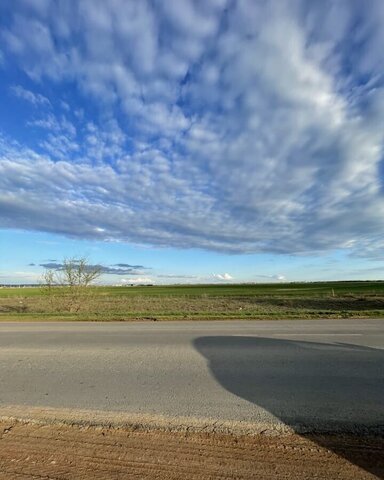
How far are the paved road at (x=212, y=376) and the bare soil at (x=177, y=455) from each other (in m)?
0.57

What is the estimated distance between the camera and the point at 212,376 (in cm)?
664

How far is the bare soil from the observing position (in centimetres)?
350

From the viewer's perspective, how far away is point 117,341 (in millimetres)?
10391

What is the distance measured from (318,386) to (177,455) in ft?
9.61

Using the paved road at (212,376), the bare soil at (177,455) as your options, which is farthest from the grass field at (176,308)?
the bare soil at (177,455)

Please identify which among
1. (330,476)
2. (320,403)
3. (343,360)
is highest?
(343,360)

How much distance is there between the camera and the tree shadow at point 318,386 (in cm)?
423

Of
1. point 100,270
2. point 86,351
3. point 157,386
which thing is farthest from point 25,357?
point 100,270

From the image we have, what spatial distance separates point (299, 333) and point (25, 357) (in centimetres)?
736

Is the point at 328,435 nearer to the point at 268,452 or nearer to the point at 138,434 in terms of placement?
the point at 268,452

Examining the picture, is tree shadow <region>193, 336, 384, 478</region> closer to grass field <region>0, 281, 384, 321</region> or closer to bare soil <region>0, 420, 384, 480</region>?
bare soil <region>0, 420, 384, 480</region>

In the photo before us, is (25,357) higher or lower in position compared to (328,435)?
higher

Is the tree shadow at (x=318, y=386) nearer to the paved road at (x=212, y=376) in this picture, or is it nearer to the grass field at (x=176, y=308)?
the paved road at (x=212, y=376)

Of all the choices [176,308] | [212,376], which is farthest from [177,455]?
[176,308]
